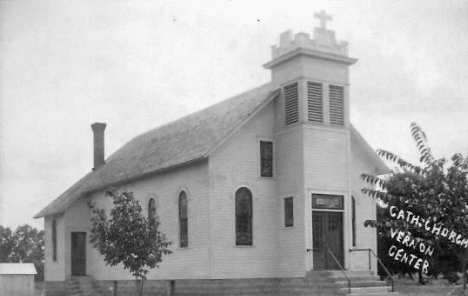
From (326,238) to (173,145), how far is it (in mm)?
7847

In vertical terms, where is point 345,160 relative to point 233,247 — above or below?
above

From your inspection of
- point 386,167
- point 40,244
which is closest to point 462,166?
point 386,167

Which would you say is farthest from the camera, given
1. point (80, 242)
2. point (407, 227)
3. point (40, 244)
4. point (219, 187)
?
point (40, 244)

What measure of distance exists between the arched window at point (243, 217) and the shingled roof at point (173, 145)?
2.19 meters

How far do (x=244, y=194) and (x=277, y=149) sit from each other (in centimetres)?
206

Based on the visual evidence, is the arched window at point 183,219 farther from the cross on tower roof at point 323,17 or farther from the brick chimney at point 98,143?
the brick chimney at point 98,143

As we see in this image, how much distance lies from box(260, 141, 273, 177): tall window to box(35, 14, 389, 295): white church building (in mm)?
36

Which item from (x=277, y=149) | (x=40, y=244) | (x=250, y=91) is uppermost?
(x=250, y=91)

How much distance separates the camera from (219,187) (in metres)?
27.3

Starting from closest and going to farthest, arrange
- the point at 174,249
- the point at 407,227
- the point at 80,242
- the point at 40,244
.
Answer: the point at 407,227, the point at 174,249, the point at 80,242, the point at 40,244

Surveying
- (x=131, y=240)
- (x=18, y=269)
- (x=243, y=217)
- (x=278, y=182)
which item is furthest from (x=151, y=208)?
(x=278, y=182)

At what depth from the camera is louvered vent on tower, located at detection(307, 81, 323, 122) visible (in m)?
27.5

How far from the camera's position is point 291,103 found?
27.9m

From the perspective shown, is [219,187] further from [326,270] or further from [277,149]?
[326,270]
